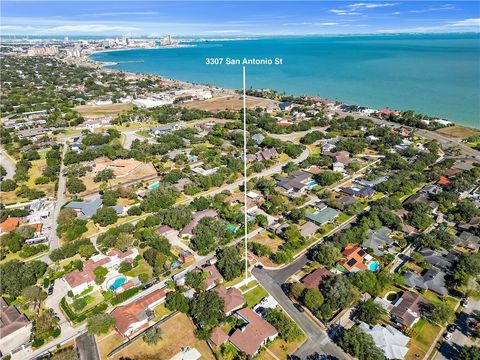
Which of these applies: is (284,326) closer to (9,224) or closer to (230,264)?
(230,264)

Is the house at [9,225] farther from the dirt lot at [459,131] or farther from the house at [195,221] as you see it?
the dirt lot at [459,131]

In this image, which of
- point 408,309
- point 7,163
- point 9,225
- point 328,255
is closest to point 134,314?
point 328,255

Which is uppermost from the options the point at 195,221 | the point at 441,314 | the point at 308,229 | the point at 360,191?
the point at 441,314

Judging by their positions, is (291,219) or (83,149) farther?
(83,149)

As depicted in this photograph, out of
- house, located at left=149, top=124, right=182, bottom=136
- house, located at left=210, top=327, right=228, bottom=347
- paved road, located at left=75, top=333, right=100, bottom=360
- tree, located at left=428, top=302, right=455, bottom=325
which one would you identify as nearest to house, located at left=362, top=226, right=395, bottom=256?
tree, located at left=428, top=302, right=455, bottom=325

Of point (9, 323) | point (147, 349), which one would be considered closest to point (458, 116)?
point (147, 349)

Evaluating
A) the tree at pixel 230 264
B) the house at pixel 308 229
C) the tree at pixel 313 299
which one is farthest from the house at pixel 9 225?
the tree at pixel 313 299

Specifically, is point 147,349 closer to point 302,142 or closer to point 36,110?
point 302,142
